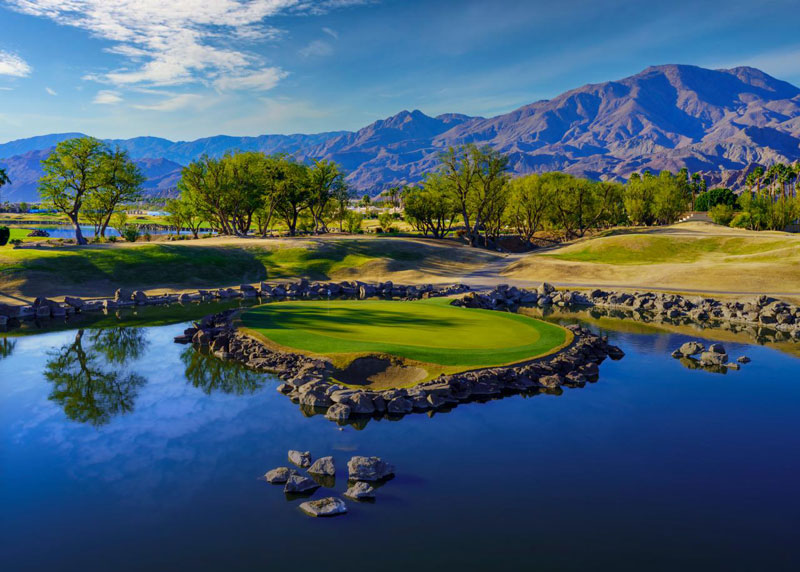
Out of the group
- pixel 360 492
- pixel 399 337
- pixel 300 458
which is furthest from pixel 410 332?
pixel 360 492

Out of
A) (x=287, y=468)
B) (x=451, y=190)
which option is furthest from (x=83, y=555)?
(x=451, y=190)

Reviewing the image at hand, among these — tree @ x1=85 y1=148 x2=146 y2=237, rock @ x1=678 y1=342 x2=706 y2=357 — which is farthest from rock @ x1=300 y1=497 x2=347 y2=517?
tree @ x1=85 y1=148 x2=146 y2=237

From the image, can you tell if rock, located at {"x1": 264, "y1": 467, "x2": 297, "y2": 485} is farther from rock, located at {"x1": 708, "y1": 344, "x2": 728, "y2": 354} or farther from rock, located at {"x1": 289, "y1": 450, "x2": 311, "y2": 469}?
rock, located at {"x1": 708, "y1": 344, "x2": 728, "y2": 354}

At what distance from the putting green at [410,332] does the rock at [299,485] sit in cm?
993

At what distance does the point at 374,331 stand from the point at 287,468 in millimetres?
14472

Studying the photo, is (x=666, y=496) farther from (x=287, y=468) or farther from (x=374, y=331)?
(x=374, y=331)

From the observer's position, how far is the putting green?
80.1 feet

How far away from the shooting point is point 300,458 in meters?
15.4

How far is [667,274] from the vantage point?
55812 millimetres

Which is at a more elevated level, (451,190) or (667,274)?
(451,190)

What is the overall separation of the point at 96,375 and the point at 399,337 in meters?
15.7

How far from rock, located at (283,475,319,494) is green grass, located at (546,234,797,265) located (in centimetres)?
6207

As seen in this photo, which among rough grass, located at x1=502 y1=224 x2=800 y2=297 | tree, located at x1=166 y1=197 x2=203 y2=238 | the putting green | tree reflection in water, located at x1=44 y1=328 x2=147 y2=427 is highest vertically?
tree, located at x1=166 y1=197 x2=203 y2=238

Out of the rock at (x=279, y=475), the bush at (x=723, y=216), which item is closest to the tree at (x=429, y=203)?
the bush at (x=723, y=216)
